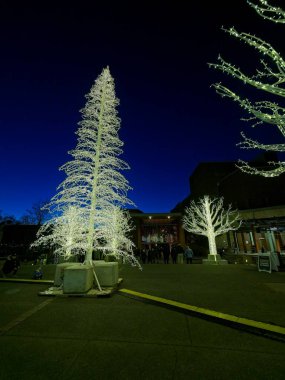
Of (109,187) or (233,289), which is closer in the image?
(233,289)

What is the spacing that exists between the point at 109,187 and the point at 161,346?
22.8ft

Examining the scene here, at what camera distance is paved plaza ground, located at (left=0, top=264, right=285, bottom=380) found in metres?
3.02

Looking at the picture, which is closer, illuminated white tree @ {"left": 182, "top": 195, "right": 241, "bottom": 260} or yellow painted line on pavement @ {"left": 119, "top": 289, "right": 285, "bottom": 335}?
yellow painted line on pavement @ {"left": 119, "top": 289, "right": 285, "bottom": 335}

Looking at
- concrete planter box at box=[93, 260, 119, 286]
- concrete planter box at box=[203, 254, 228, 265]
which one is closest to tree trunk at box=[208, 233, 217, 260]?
concrete planter box at box=[203, 254, 228, 265]

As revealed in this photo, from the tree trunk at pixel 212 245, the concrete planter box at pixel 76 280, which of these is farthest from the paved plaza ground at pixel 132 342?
the tree trunk at pixel 212 245

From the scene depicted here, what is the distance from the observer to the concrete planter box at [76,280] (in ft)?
24.3

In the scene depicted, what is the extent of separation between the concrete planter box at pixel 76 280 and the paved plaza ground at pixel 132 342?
587 millimetres

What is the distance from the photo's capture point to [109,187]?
31.9ft

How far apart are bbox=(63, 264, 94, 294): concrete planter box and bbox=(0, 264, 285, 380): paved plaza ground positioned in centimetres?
59

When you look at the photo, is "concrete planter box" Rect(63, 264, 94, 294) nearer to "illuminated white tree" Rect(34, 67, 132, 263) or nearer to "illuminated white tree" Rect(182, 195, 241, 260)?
"illuminated white tree" Rect(34, 67, 132, 263)

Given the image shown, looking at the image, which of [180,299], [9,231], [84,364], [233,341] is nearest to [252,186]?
[180,299]

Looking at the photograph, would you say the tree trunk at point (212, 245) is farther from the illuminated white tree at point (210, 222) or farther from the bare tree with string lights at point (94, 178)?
the bare tree with string lights at point (94, 178)

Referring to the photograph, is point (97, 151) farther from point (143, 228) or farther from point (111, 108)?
point (143, 228)

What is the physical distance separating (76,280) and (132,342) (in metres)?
4.23
